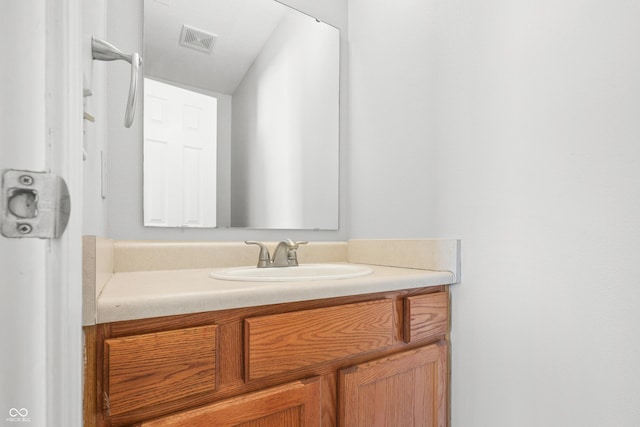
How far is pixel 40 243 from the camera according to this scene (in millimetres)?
363

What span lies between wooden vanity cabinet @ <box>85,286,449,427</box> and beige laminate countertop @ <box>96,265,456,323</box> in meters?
0.02

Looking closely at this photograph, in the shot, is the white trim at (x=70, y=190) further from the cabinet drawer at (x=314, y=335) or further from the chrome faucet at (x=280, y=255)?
the chrome faucet at (x=280, y=255)

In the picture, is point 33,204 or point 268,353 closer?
point 33,204

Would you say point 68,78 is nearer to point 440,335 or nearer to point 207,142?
point 207,142

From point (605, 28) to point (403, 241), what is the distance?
762 mm

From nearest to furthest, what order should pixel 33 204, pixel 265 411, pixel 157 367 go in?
pixel 33 204 < pixel 157 367 < pixel 265 411

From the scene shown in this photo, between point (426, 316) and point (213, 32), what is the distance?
1207mm

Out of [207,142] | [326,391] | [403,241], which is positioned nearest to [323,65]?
[207,142]

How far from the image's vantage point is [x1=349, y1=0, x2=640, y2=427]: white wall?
29.2 inches

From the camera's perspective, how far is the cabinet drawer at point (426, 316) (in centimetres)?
95

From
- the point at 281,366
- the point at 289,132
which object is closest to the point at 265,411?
the point at 281,366

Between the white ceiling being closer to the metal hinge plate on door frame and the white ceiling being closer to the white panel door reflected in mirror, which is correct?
the white panel door reflected in mirror

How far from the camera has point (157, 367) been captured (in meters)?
0.59

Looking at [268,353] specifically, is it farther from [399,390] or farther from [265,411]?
[399,390]
